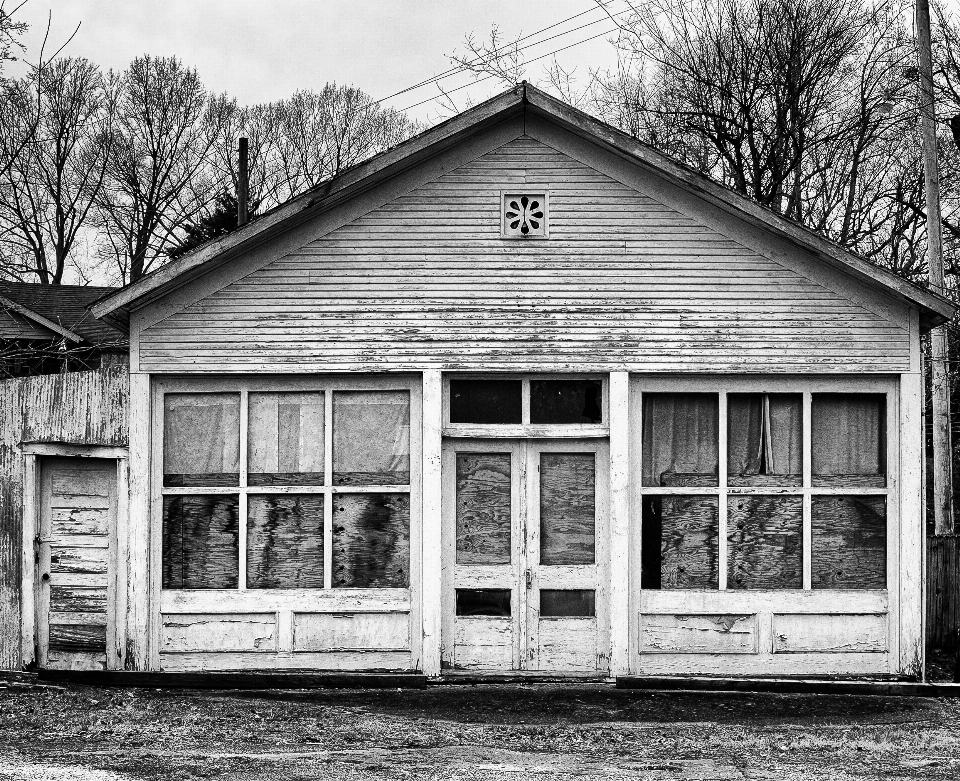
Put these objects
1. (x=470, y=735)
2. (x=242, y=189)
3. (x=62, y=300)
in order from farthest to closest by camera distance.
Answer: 1. (x=62, y=300)
2. (x=242, y=189)
3. (x=470, y=735)

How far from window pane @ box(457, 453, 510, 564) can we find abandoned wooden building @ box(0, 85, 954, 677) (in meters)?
0.03

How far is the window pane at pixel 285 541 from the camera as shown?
10781mm

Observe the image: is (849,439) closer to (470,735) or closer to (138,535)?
(470,735)

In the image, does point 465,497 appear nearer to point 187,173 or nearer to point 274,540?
point 274,540

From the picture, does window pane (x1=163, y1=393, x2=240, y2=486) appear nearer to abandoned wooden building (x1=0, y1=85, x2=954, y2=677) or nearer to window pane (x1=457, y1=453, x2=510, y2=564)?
abandoned wooden building (x1=0, y1=85, x2=954, y2=677)

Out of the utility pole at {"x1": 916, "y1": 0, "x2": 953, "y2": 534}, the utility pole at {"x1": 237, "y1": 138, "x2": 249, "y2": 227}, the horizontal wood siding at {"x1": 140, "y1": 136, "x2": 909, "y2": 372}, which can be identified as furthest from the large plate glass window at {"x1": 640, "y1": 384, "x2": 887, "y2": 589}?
the utility pole at {"x1": 237, "y1": 138, "x2": 249, "y2": 227}

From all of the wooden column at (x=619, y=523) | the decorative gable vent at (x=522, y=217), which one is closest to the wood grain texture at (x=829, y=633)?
the wooden column at (x=619, y=523)

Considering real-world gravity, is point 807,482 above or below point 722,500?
above

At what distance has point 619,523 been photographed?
10703 millimetres

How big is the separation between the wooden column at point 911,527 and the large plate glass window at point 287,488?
4468 mm

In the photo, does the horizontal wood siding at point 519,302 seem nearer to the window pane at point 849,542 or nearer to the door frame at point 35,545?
the door frame at point 35,545

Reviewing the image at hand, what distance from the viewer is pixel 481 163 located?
426 inches

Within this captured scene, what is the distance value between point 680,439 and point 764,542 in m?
1.21

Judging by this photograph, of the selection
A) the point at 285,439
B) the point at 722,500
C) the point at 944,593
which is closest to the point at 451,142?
the point at 285,439
